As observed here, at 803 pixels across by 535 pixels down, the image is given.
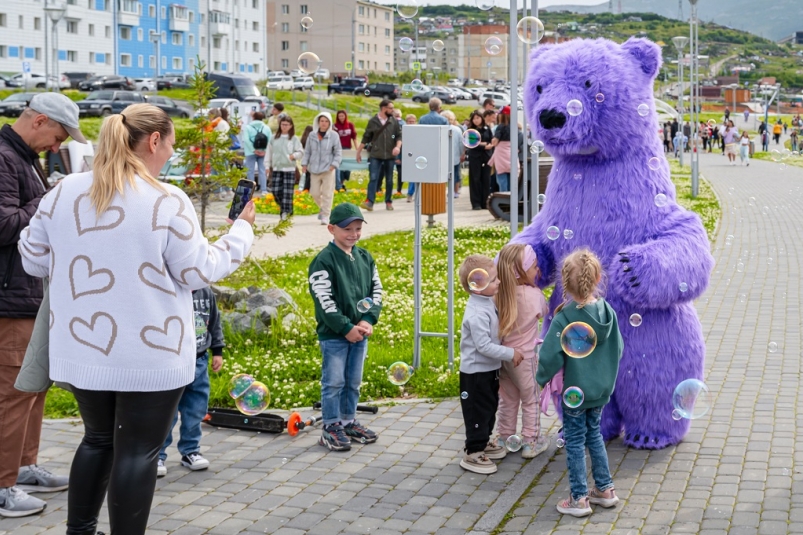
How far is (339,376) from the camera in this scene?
20.0 feet

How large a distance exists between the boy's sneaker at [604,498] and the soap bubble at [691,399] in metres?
0.86

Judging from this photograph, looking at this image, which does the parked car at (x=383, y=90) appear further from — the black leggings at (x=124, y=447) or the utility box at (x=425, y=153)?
the black leggings at (x=124, y=447)

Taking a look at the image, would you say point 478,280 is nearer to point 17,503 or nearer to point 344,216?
point 344,216

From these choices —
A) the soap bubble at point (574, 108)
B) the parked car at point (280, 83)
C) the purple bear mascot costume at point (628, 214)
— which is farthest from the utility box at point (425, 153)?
the parked car at point (280, 83)

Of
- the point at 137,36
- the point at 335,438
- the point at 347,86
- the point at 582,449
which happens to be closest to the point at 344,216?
the point at 335,438

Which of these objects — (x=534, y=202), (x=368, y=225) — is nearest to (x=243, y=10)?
(x=368, y=225)

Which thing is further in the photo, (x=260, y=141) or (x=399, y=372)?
(x=260, y=141)

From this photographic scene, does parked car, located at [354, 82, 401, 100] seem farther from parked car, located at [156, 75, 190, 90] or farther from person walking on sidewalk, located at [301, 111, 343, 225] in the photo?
person walking on sidewalk, located at [301, 111, 343, 225]

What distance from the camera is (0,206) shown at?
4.85 meters

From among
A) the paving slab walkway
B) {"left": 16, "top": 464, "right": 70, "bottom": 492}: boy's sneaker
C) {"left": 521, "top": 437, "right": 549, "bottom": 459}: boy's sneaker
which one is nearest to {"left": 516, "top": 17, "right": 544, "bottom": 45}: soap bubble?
the paving slab walkway

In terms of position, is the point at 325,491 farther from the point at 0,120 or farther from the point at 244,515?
the point at 0,120

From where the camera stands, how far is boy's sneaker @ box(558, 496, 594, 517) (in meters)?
4.94

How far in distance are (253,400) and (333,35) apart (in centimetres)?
9895

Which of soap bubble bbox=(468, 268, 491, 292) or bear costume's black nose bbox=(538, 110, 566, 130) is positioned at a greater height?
bear costume's black nose bbox=(538, 110, 566, 130)
